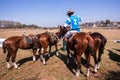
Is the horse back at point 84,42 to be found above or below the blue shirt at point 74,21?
below

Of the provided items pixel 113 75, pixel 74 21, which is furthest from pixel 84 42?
pixel 113 75

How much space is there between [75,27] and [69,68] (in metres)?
2.48

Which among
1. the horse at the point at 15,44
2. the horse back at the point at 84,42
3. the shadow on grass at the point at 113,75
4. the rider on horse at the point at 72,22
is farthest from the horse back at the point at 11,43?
the shadow on grass at the point at 113,75

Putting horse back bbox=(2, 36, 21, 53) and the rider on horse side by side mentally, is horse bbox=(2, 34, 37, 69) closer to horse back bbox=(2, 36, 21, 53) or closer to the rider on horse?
horse back bbox=(2, 36, 21, 53)

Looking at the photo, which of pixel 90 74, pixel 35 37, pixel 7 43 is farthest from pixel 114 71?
pixel 7 43

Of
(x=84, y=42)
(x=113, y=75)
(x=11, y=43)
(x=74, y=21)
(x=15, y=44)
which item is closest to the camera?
(x=84, y=42)

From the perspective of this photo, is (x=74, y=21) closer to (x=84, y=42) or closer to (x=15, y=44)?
(x=84, y=42)

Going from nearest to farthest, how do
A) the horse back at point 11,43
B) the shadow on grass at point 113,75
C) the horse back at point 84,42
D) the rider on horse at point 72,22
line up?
the horse back at point 84,42, the shadow on grass at point 113,75, the rider on horse at point 72,22, the horse back at point 11,43

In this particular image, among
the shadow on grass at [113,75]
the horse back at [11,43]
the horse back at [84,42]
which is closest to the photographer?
the horse back at [84,42]

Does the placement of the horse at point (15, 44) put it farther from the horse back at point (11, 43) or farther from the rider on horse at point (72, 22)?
the rider on horse at point (72, 22)

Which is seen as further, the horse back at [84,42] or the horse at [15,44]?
the horse at [15,44]

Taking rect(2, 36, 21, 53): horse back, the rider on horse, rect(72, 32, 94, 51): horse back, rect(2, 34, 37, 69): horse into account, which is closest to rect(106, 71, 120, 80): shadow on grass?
rect(72, 32, 94, 51): horse back

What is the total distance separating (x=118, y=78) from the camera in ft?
23.4

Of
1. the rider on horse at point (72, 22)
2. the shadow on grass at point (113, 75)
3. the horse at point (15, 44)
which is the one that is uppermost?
the rider on horse at point (72, 22)
